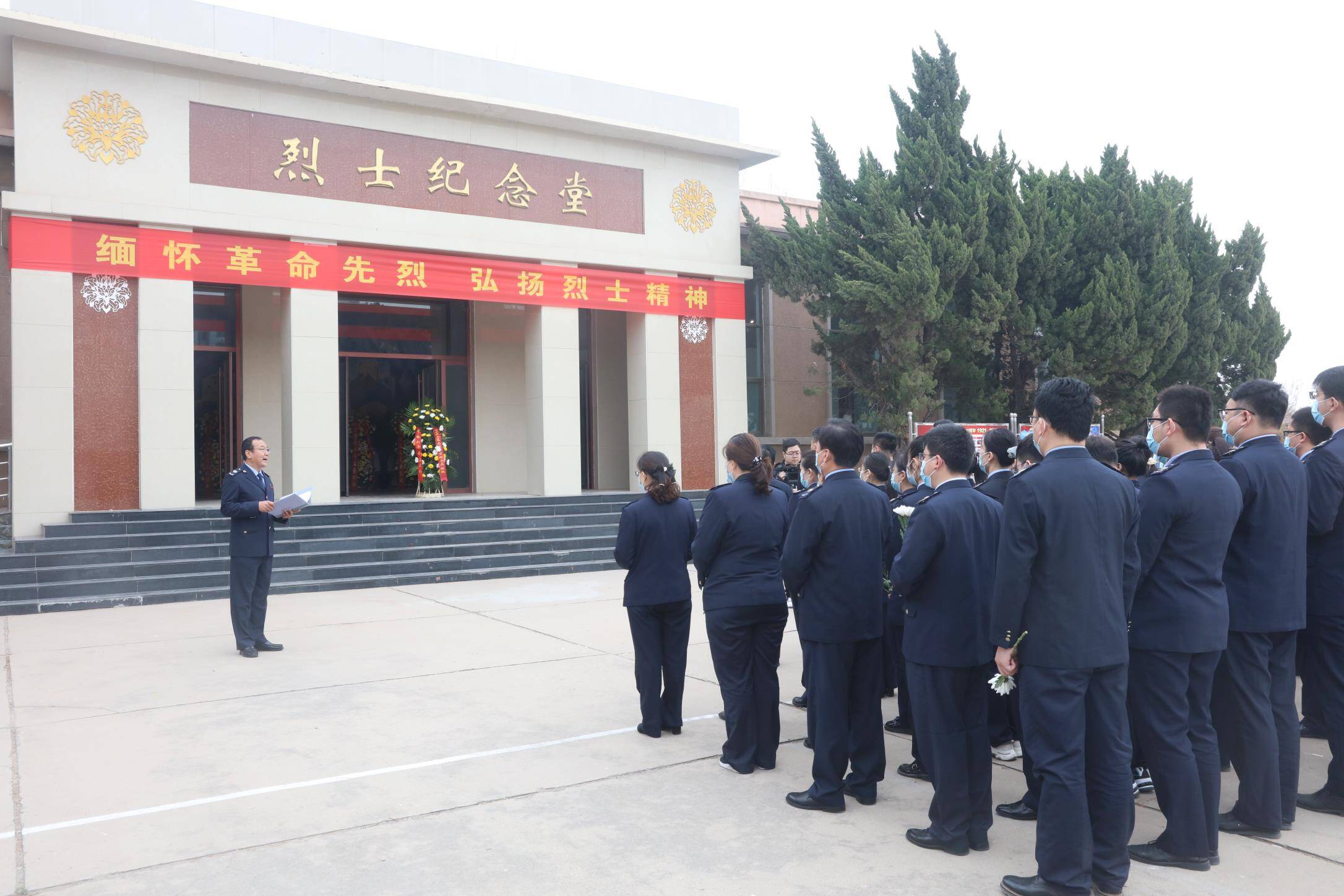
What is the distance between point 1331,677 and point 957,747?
1.88m

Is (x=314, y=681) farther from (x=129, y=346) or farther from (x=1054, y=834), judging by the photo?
(x=129, y=346)

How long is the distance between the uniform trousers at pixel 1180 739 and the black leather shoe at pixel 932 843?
74cm

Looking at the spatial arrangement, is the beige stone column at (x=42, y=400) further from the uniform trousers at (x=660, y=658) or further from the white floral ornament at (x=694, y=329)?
the uniform trousers at (x=660, y=658)

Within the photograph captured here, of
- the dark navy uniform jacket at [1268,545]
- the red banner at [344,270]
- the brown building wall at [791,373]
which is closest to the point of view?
the dark navy uniform jacket at [1268,545]

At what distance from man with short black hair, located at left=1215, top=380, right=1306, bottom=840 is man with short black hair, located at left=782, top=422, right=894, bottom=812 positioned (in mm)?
1414

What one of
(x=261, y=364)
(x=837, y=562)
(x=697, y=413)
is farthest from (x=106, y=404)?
(x=837, y=562)

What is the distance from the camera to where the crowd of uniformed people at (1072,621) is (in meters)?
3.50

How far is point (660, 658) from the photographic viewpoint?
5.49 meters

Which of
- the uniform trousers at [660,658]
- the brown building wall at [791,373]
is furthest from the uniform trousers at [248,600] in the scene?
the brown building wall at [791,373]

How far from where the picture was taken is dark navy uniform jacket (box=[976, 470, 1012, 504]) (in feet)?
17.3

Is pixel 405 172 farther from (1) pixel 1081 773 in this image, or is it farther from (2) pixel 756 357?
(1) pixel 1081 773

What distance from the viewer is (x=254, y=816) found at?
4.27 m

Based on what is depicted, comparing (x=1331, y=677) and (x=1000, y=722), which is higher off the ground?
(x=1331, y=677)

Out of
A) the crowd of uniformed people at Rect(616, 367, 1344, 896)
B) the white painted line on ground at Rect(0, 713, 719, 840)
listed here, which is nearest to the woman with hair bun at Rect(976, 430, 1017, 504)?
the crowd of uniformed people at Rect(616, 367, 1344, 896)
